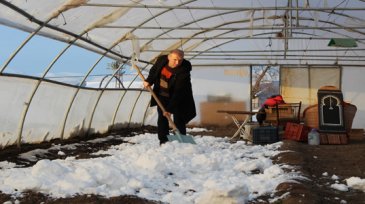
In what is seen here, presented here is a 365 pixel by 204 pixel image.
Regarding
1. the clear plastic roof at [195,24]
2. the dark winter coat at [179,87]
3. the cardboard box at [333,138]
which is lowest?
the cardboard box at [333,138]

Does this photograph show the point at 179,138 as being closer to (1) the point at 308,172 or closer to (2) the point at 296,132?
(1) the point at 308,172

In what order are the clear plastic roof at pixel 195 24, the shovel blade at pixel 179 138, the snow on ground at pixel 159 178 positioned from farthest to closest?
1. the clear plastic roof at pixel 195 24
2. the shovel blade at pixel 179 138
3. the snow on ground at pixel 159 178

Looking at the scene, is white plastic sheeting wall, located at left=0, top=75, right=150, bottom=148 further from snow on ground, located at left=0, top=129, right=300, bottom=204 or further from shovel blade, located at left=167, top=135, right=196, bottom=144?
shovel blade, located at left=167, top=135, right=196, bottom=144

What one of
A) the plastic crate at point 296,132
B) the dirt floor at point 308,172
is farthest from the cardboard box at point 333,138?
the dirt floor at point 308,172

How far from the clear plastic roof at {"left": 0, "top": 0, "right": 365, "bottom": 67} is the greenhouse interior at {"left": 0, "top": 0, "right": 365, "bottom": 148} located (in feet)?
0.07

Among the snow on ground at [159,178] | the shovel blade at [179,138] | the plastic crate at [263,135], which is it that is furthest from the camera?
the plastic crate at [263,135]

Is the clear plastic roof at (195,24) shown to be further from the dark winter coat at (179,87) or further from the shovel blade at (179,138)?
the shovel blade at (179,138)

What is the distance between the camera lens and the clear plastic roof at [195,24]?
6.80 metres

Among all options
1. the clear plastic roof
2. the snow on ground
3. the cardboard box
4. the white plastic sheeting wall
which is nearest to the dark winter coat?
the clear plastic roof

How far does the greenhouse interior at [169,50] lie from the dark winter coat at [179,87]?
3.08 ft

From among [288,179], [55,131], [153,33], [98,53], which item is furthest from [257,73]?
[288,179]

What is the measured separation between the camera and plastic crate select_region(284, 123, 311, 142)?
8719 mm

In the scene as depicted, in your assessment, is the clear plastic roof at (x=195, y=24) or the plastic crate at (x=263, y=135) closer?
the clear plastic roof at (x=195, y=24)

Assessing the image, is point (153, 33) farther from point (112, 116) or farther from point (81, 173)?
point (81, 173)
